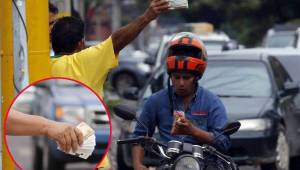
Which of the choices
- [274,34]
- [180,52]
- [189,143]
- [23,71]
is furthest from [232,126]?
[274,34]

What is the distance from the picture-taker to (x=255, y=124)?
10641mm

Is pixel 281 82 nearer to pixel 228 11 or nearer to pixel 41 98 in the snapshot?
pixel 41 98

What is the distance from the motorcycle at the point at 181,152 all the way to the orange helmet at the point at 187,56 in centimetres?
38

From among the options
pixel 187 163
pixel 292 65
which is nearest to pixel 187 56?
pixel 187 163

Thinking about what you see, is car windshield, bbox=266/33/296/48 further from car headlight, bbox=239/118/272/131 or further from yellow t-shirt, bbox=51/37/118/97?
yellow t-shirt, bbox=51/37/118/97

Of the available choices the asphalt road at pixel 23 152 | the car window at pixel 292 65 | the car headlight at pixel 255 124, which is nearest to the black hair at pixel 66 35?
the asphalt road at pixel 23 152

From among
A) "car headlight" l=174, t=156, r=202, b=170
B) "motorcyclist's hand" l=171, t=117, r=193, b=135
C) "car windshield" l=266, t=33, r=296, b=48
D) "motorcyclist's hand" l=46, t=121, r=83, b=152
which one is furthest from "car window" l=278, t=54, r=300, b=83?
"car windshield" l=266, t=33, r=296, b=48

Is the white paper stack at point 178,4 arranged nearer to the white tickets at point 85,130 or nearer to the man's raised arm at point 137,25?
the man's raised arm at point 137,25

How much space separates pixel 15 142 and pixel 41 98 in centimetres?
30

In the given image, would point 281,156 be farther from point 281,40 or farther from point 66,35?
point 281,40

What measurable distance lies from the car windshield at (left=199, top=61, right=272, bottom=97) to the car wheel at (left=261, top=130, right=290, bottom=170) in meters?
0.62

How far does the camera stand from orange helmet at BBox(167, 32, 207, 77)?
5047 mm

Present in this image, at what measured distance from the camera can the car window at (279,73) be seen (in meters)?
12.0

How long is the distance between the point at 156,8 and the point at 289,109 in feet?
23.6
